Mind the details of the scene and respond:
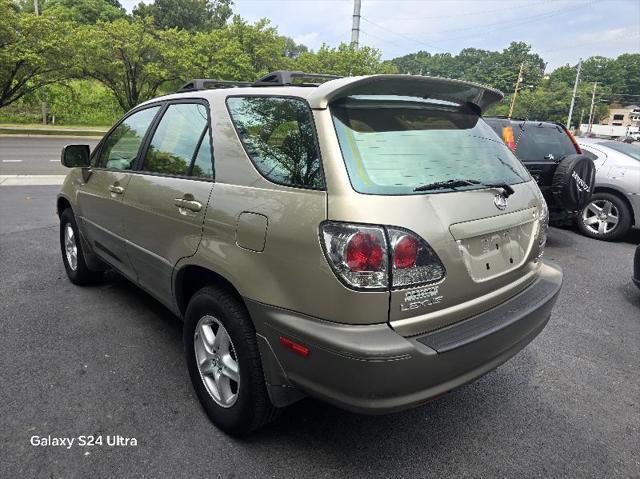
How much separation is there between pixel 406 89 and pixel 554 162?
480 centimetres

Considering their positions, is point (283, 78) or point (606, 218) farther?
point (606, 218)

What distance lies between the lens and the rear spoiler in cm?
195

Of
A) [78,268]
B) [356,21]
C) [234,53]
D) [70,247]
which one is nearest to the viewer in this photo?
[78,268]

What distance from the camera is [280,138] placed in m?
2.10

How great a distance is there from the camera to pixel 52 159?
1559 centimetres

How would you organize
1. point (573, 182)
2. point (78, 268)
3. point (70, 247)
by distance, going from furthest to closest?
1. point (573, 182)
2. point (70, 247)
3. point (78, 268)

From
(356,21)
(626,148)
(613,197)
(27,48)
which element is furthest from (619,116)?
(613,197)

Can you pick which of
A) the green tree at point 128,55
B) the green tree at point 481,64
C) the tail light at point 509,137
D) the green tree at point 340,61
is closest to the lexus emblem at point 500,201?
the tail light at point 509,137

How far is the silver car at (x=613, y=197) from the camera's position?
656 centimetres

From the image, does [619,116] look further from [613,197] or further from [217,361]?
[217,361]

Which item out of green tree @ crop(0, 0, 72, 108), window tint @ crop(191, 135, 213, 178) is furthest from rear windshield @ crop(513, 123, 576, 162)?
green tree @ crop(0, 0, 72, 108)

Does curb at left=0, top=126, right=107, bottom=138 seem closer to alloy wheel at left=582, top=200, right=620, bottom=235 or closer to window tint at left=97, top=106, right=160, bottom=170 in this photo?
window tint at left=97, top=106, right=160, bottom=170

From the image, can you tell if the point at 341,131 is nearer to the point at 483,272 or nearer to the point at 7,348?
the point at 483,272

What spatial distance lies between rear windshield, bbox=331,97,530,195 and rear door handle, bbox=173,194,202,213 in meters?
0.88
